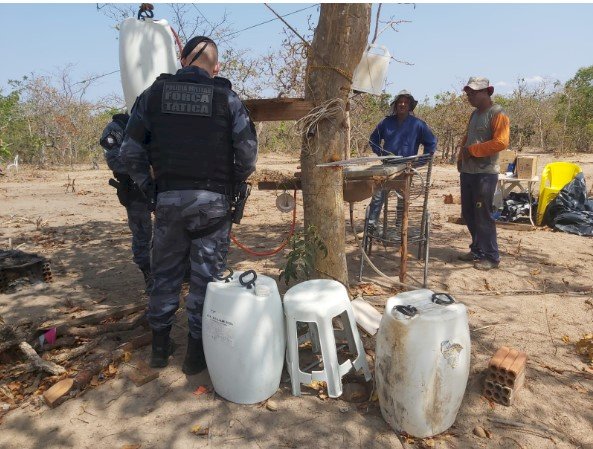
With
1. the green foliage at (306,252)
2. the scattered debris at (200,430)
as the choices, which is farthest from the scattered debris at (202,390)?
the green foliage at (306,252)

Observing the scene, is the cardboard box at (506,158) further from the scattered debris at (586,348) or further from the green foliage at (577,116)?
the green foliage at (577,116)

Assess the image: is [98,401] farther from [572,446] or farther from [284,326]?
[572,446]

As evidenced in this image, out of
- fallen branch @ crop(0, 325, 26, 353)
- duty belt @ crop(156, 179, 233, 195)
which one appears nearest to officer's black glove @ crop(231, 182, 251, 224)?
duty belt @ crop(156, 179, 233, 195)

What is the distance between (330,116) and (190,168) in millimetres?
1162

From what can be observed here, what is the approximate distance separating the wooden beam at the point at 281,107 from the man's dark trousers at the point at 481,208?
242cm

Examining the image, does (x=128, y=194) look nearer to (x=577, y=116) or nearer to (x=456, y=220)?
(x=456, y=220)

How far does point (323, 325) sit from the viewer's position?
239cm

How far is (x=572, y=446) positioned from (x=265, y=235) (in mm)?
4813

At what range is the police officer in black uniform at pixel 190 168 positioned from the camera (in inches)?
101

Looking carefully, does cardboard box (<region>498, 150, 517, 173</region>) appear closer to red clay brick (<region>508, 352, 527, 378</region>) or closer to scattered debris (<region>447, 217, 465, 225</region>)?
scattered debris (<region>447, 217, 465, 225</region>)

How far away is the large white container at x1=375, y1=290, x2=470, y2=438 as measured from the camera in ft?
6.93

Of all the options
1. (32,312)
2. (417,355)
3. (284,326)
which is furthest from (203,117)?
(32,312)

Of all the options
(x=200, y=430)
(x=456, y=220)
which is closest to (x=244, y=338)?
(x=200, y=430)

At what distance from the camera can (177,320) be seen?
3.56 meters
